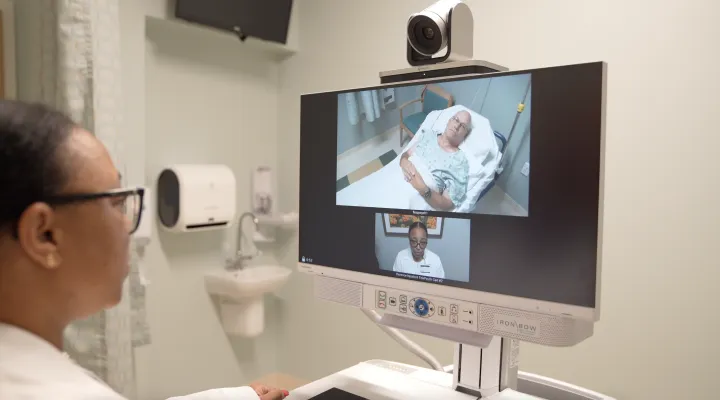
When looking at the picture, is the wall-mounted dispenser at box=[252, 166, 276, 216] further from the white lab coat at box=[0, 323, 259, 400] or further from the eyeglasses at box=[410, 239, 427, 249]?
the white lab coat at box=[0, 323, 259, 400]

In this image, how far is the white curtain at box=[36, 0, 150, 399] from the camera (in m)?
1.92

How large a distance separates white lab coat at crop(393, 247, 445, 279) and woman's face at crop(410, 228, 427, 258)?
12 millimetres

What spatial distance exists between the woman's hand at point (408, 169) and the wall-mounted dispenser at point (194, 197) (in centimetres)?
129

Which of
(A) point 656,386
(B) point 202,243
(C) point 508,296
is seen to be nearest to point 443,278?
(C) point 508,296

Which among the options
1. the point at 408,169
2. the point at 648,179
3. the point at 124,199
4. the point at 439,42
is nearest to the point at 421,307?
the point at 408,169

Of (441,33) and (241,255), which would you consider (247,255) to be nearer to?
(241,255)

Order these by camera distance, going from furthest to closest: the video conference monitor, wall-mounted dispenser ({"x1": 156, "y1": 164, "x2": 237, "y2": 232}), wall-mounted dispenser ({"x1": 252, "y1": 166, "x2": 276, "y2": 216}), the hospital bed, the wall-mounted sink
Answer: wall-mounted dispenser ({"x1": 252, "y1": 166, "x2": 276, "y2": 216}), the wall-mounted sink, wall-mounted dispenser ({"x1": 156, "y1": 164, "x2": 237, "y2": 232}), the hospital bed, the video conference monitor

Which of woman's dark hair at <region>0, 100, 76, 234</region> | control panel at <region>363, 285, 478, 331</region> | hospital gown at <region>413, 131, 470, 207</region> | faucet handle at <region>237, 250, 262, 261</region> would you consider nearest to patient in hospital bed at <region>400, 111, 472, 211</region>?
hospital gown at <region>413, 131, 470, 207</region>

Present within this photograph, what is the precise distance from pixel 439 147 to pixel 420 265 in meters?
0.30

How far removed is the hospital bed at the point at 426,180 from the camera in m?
1.34

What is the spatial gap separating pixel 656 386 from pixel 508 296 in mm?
1032

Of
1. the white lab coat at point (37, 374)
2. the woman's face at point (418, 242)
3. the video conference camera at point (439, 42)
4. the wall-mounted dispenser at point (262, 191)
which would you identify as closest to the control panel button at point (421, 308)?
the woman's face at point (418, 242)

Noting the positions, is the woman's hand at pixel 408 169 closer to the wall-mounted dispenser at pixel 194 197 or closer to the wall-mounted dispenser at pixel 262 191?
the wall-mounted dispenser at pixel 194 197

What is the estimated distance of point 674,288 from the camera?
6.26 ft
